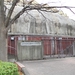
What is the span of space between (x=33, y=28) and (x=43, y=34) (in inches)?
68.8

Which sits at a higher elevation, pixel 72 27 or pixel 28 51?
pixel 72 27

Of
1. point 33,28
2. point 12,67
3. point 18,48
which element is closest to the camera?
point 12,67

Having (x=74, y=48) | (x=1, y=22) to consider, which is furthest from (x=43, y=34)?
(x=1, y=22)

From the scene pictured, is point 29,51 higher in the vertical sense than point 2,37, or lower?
lower

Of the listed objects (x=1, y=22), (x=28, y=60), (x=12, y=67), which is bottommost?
(x=28, y=60)

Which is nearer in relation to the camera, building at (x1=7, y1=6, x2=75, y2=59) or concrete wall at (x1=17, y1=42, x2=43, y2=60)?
concrete wall at (x1=17, y1=42, x2=43, y2=60)

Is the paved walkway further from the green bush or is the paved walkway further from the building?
the building

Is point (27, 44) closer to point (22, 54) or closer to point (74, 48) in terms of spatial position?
point (22, 54)

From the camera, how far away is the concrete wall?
17.4 m

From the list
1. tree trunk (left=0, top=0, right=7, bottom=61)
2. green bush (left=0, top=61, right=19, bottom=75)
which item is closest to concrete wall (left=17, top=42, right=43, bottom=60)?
tree trunk (left=0, top=0, right=7, bottom=61)

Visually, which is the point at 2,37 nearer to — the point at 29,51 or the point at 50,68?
the point at 50,68

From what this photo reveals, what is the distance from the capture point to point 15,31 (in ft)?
83.4

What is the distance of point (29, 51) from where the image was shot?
1769cm

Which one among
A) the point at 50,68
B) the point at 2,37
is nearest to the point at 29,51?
the point at 50,68
